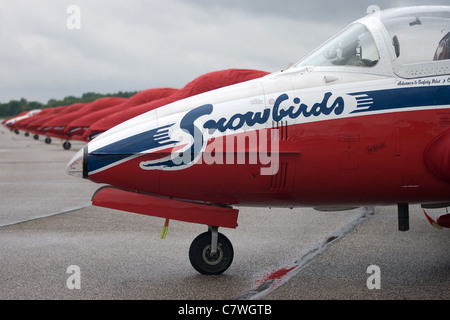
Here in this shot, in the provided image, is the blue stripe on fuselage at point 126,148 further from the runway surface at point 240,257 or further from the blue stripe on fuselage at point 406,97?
the blue stripe on fuselage at point 406,97

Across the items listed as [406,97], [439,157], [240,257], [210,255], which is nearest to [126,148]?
[210,255]

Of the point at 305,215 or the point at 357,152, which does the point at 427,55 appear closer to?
the point at 357,152

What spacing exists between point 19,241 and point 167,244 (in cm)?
172

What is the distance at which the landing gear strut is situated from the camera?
4.91 m

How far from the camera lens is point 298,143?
4.45m

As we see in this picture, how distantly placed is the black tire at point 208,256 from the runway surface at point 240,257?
0.26 ft

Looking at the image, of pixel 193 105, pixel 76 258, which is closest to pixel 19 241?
pixel 76 258

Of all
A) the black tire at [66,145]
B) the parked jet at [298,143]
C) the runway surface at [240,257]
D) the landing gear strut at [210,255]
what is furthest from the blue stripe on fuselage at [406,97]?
the black tire at [66,145]

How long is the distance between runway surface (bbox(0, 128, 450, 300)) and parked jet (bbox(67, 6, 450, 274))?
2.10 ft

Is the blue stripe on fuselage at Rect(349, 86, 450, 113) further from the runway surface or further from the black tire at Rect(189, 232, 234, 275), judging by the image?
the black tire at Rect(189, 232, 234, 275)

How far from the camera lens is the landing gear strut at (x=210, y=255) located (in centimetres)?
491

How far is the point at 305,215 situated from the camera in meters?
8.62

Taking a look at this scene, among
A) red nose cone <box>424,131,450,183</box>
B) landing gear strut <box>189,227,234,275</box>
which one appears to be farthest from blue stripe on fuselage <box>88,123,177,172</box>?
red nose cone <box>424,131,450,183</box>

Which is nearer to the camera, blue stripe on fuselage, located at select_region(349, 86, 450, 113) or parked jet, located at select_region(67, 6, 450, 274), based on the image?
parked jet, located at select_region(67, 6, 450, 274)
